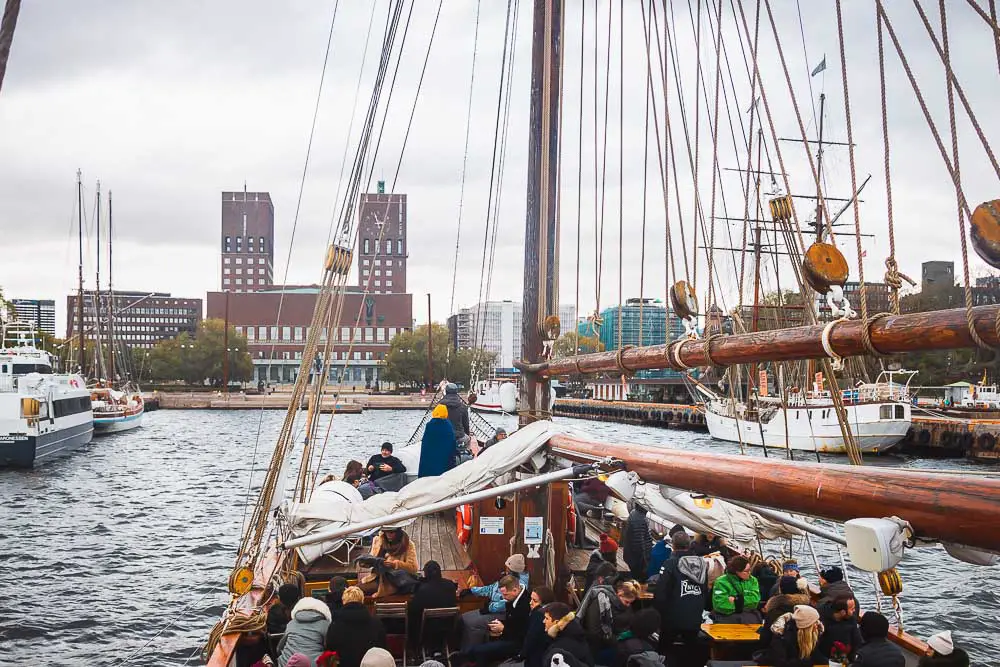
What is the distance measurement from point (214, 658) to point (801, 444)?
4421cm

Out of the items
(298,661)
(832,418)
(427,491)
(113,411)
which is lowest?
(832,418)

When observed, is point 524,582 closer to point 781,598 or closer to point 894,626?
point 781,598

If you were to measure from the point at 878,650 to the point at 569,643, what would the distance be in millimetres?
1992

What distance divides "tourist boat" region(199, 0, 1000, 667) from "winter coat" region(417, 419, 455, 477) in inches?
33.6

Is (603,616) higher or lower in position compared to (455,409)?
lower

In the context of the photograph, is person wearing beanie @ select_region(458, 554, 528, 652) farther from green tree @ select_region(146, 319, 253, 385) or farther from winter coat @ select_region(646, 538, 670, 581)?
green tree @ select_region(146, 319, 253, 385)

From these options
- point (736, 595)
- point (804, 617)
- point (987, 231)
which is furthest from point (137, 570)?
point (987, 231)

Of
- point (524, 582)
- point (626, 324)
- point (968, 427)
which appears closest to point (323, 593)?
point (524, 582)

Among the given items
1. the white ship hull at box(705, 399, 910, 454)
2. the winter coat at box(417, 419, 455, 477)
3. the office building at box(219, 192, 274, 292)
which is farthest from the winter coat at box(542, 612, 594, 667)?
the office building at box(219, 192, 274, 292)

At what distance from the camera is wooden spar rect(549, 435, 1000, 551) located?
Answer: 2668mm

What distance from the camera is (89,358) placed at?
82812 mm

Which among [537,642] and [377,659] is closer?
[377,659]

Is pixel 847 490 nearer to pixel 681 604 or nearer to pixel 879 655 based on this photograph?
pixel 879 655

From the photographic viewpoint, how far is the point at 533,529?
7.68 metres
